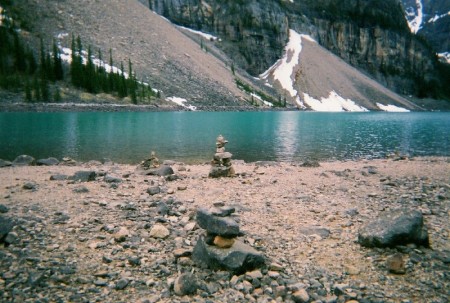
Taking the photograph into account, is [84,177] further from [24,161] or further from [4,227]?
[24,161]

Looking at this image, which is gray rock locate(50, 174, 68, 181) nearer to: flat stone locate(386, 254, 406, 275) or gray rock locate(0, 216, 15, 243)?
gray rock locate(0, 216, 15, 243)

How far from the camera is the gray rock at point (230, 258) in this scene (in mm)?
7168

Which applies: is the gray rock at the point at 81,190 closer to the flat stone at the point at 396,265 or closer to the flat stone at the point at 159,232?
the flat stone at the point at 159,232

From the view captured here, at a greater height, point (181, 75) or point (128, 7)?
point (128, 7)

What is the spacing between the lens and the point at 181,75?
120 m

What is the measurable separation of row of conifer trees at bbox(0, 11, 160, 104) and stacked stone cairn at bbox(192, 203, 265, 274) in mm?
95754

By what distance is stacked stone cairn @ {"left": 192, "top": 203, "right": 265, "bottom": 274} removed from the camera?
721cm

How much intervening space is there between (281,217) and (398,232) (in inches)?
144

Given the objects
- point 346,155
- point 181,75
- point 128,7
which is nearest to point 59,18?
point 128,7

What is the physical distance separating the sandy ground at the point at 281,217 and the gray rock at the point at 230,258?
681 mm

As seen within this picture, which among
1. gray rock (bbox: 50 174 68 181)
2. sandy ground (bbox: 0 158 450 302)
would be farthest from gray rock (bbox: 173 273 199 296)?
gray rock (bbox: 50 174 68 181)

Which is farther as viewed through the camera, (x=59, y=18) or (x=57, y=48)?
(x=59, y=18)

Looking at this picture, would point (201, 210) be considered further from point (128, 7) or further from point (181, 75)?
point (128, 7)

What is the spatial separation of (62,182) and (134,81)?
94.8 meters
